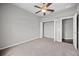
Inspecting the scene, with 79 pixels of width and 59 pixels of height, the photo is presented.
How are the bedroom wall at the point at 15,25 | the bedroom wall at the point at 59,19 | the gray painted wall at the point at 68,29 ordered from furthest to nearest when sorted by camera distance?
the gray painted wall at the point at 68,29 → the bedroom wall at the point at 59,19 → the bedroom wall at the point at 15,25

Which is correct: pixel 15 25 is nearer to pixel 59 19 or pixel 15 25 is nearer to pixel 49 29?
pixel 59 19

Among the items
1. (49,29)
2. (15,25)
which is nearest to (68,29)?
(49,29)

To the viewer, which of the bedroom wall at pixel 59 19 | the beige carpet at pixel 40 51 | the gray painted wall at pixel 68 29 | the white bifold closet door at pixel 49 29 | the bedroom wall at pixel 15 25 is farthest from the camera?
the white bifold closet door at pixel 49 29

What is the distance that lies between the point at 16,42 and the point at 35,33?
6.40ft

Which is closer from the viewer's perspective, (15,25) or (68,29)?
(15,25)

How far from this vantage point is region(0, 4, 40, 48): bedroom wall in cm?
309

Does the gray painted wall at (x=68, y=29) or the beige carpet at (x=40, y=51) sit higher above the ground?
the gray painted wall at (x=68, y=29)

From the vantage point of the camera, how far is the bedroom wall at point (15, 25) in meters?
3.09

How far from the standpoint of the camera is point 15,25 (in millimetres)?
3713

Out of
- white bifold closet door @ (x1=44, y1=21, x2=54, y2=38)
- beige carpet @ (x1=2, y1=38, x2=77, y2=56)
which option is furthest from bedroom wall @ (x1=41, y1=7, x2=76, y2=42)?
beige carpet @ (x1=2, y1=38, x2=77, y2=56)

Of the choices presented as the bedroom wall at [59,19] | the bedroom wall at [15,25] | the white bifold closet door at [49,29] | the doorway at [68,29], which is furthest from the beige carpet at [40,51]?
the white bifold closet door at [49,29]

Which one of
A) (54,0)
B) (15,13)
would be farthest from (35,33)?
(54,0)

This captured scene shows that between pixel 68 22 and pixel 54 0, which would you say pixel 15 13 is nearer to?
pixel 54 0

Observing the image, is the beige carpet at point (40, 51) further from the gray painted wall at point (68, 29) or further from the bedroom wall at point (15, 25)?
the gray painted wall at point (68, 29)
